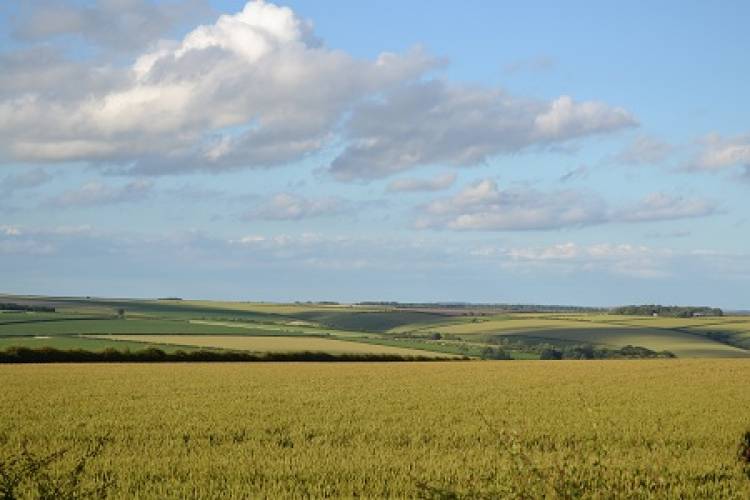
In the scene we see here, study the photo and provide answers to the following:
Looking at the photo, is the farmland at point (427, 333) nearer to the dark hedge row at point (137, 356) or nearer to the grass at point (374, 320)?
the grass at point (374, 320)

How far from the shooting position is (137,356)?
5884 centimetres

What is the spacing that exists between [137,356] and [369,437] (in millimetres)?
42498

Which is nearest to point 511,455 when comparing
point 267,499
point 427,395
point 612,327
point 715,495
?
point 267,499

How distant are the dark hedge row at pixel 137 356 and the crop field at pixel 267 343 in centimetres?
999

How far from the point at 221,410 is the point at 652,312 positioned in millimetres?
141779

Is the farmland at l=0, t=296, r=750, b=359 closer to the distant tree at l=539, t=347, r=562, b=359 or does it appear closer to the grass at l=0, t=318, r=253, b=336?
the grass at l=0, t=318, r=253, b=336

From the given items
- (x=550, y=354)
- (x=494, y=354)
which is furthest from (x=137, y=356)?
(x=550, y=354)

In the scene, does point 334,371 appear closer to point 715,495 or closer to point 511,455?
point 715,495

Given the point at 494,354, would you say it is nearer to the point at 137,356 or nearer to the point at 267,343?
the point at 267,343

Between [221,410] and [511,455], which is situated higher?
[511,455]

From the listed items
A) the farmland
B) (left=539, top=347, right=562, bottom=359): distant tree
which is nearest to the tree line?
the farmland

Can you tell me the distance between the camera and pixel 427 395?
102 feet

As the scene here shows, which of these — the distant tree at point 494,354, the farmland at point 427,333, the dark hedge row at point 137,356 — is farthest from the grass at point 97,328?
the distant tree at point 494,354

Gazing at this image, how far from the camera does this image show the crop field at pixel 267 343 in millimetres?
77750
